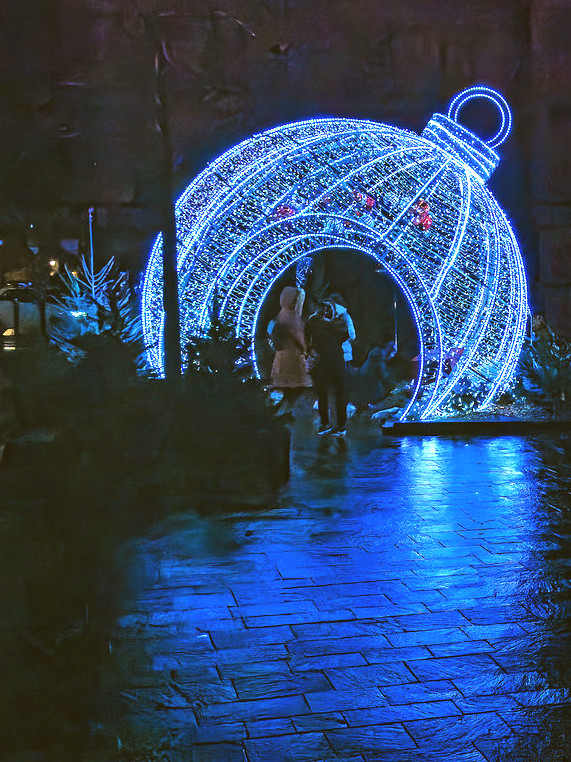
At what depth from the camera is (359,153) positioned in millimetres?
10508

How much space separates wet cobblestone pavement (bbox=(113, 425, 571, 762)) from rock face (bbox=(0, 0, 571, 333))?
933 centimetres

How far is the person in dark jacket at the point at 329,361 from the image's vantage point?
399 inches

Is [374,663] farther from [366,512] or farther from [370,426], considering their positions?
[370,426]

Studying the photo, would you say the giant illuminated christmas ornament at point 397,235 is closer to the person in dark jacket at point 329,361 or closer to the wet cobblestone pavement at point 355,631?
the person in dark jacket at point 329,361

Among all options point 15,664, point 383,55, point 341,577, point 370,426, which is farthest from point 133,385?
point 383,55

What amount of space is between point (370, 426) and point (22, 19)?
9.48 meters

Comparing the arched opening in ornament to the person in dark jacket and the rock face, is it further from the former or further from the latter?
the person in dark jacket

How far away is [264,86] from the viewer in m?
15.3

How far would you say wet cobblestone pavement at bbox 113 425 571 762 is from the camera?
3.15 m

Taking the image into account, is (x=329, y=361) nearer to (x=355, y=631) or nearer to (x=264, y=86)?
(x=355, y=631)

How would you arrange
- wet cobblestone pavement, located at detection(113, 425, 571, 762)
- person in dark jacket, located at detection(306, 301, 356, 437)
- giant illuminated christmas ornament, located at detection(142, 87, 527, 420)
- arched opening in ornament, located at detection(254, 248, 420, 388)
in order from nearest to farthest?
wet cobblestone pavement, located at detection(113, 425, 571, 762), person in dark jacket, located at detection(306, 301, 356, 437), giant illuminated christmas ornament, located at detection(142, 87, 527, 420), arched opening in ornament, located at detection(254, 248, 420, 388)

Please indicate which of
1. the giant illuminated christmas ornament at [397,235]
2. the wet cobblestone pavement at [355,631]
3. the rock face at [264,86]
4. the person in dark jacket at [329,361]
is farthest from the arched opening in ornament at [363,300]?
the wet cobblestone pavement at [355,631]

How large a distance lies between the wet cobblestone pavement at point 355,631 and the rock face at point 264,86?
9.33 metres

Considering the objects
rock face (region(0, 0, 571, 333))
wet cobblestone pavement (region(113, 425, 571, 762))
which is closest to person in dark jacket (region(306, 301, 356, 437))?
wet cobblestone pavement (region(113, 425, 571, 762))
